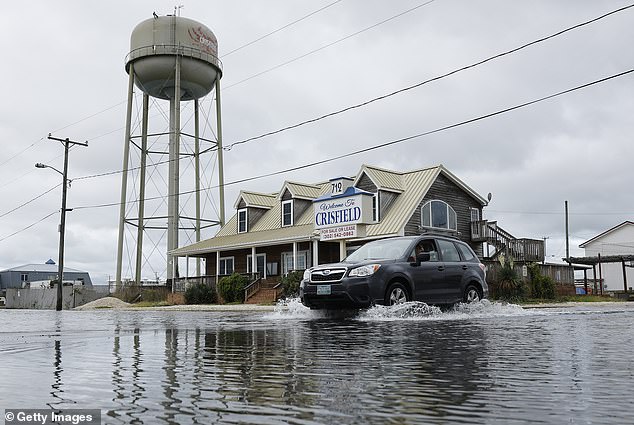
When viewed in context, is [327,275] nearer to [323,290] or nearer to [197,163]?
[323,290]

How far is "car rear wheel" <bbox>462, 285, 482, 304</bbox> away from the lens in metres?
13.7

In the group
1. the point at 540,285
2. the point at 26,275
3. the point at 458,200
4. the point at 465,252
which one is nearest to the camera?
the point at 465,252

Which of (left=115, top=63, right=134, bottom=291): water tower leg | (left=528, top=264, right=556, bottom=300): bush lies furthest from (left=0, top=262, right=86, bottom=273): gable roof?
(left=528, top=264, right=556, bottom=300): bush

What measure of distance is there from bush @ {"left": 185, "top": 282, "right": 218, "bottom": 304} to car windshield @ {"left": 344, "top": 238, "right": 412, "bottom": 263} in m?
23.5

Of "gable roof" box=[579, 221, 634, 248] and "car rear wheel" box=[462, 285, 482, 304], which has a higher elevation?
"gable roof" box=[579, 221, 634, 248]

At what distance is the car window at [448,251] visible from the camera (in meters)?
13.5

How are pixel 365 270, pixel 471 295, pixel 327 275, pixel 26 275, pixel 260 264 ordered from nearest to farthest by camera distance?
pixel 365 270 < pixel 327 275 < pixel 471 295 < pixel 260 264 < pixel 26 275

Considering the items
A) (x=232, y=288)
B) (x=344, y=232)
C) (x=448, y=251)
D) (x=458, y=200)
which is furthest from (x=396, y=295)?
(x=458, y=200)

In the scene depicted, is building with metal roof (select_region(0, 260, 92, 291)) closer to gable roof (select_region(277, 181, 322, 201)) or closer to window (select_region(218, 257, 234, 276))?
window (select_region(218, 257, 234, 276))

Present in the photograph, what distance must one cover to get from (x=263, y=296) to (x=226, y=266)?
9.84 m

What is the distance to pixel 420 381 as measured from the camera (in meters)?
4.48

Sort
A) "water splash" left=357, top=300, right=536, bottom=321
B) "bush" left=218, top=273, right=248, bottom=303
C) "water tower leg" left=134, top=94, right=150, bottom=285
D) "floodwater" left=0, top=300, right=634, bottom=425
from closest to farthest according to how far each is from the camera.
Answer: "floodwater" left=0, top=300, right=634, bottom=425 < "water splash" left=357, top=300, right=536, bottom=321 < "bush" left=218, top=273, right=248, bottom=303 < "water tower leg" left=134, top=94, right=150, bottom=285

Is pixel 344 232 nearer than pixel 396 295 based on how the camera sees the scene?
No

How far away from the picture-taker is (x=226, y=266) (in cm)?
4284
